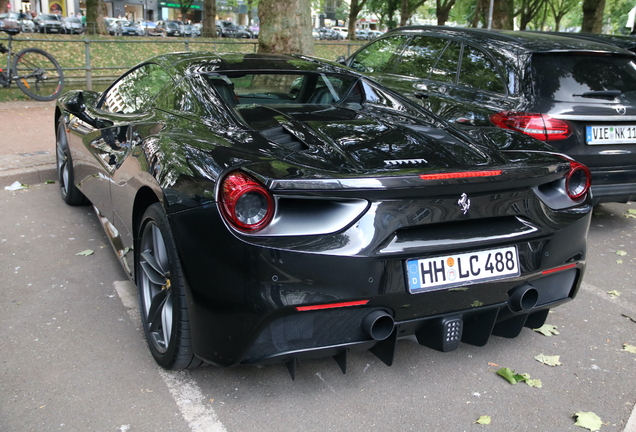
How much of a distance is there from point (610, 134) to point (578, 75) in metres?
0.55

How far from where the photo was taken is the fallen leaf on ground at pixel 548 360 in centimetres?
317

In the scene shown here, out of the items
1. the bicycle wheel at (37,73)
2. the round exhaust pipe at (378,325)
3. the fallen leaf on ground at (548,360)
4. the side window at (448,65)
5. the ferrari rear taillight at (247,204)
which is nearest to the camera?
the ferrari rear taillight at (247,204)

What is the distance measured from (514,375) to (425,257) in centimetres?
97

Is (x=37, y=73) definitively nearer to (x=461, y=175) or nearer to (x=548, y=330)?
(x=548, y=330)

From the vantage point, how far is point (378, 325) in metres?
2.46

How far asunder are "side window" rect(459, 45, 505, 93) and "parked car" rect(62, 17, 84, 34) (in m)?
41.9

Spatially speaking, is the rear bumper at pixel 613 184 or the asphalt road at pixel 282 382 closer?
the asphalt road at pixel 282 382

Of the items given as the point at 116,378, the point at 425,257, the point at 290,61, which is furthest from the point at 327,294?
the point at 290,61

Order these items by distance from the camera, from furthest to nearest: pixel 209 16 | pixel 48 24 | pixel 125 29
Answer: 1. pixel 125 29
2. pixel 48 24
3. pixel 209 16

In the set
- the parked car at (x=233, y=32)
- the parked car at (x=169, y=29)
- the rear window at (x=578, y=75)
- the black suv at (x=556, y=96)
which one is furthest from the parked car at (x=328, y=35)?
the rear window at (x=578, y=75)

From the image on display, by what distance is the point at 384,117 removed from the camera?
336 cm

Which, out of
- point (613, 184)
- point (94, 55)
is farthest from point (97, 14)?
point (613, 184)

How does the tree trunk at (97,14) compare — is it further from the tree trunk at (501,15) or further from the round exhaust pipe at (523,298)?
the round exhaust pipe at (523,298)

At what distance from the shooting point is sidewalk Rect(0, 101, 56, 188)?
638cm
